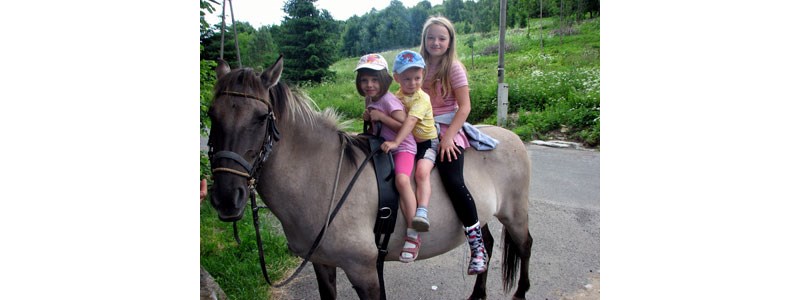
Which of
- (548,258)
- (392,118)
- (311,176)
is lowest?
(548,258)

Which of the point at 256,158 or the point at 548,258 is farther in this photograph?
the point at 548,258

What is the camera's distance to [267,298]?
2.71 meters

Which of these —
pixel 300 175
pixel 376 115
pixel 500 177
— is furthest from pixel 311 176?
pixel 500 177

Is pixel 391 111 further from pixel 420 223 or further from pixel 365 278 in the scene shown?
pixel 365 278

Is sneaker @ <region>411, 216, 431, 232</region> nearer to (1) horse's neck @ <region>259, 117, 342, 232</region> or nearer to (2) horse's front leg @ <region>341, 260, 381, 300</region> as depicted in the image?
(2) horse's front leg @ <region>341, 260, 381, 300</region>

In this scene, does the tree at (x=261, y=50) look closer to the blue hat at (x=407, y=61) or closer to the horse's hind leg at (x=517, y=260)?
the blue hat at (x=407, y=61)

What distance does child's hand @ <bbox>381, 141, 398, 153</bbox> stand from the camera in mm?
1885

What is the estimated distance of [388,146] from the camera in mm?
1900

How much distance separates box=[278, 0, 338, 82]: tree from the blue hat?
2.04 ft

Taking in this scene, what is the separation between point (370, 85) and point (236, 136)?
0.63m

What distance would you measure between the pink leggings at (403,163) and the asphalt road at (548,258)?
1.24 m

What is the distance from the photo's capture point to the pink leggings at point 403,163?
1.95 metres
